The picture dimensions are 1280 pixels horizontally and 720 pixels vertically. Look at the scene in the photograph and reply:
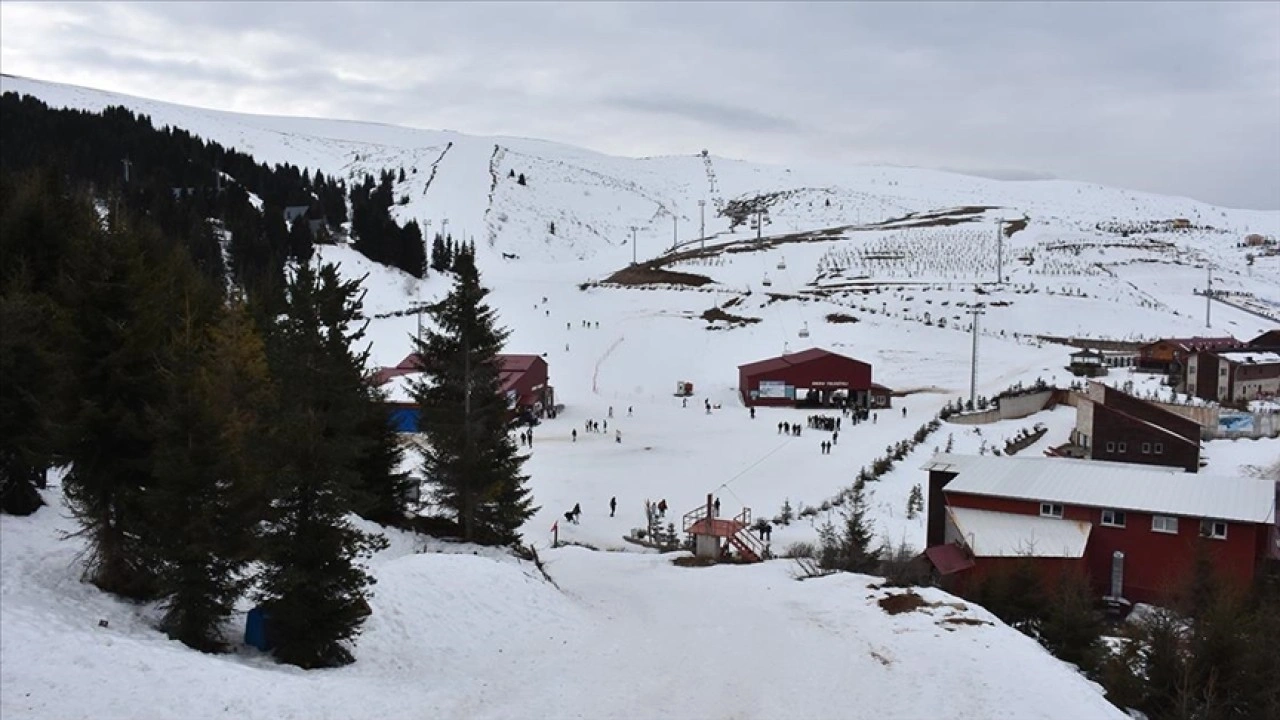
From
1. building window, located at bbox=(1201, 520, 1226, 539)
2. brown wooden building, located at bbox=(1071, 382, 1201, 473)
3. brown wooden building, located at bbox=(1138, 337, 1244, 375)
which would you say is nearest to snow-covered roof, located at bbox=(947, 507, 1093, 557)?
building window, located at bbox=(1201, 520, 1226, 539)

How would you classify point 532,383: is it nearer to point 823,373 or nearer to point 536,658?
point 823,373

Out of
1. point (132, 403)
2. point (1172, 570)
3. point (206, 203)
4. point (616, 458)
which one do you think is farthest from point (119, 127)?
→ point (1172, 570)

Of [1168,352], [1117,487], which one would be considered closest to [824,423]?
[1117,487]

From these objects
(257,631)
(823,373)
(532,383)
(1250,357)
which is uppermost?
(1250,357)

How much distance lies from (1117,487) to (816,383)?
3041 cm

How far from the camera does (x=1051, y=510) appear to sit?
25656 millimetres

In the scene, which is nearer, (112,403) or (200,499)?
(200,499)

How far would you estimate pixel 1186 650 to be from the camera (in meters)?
15.4

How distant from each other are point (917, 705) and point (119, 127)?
10782 cm

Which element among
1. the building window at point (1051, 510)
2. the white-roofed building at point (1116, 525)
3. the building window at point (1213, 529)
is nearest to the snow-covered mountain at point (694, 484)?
the white-roofed building at point (1116, 525)

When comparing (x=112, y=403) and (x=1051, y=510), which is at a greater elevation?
(x=112, y=403)

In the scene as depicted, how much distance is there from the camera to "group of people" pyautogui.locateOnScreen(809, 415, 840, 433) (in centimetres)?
4675

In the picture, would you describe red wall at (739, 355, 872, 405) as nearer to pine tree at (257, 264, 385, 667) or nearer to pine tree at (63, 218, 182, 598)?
pine tree at (257, 264, 385, 667)

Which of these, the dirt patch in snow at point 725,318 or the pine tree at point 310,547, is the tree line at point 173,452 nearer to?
the pine tree at point 310,547
